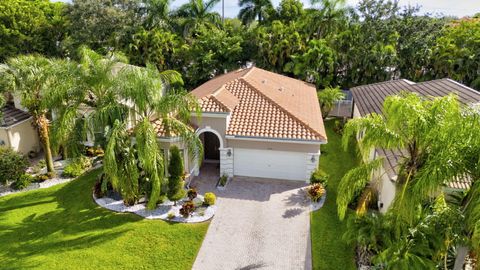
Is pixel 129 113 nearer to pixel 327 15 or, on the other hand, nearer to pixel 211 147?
pixel 211 147

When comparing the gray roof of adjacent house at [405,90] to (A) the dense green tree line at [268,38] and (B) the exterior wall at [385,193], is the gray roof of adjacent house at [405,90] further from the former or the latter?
(A) the dense green tree line at [268,38]

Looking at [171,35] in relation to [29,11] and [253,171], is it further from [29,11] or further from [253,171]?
[253,171]

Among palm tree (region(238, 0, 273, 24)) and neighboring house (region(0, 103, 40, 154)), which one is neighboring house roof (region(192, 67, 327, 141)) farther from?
palm tree (region(238, 0, 273, 24))

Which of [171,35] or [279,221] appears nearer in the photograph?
[279,221]

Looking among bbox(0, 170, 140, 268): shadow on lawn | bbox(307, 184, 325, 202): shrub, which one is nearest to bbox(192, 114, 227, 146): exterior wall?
bbox(307, 184, 325, 202): shrub

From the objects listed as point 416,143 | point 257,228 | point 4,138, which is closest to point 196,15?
point 4,138

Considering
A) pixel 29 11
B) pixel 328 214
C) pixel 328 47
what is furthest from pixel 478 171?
pixel 29 11

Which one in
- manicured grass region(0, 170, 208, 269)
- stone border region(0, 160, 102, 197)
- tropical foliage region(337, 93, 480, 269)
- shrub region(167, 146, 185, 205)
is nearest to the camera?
tropical foliage region(337, 93, 480, 269)
